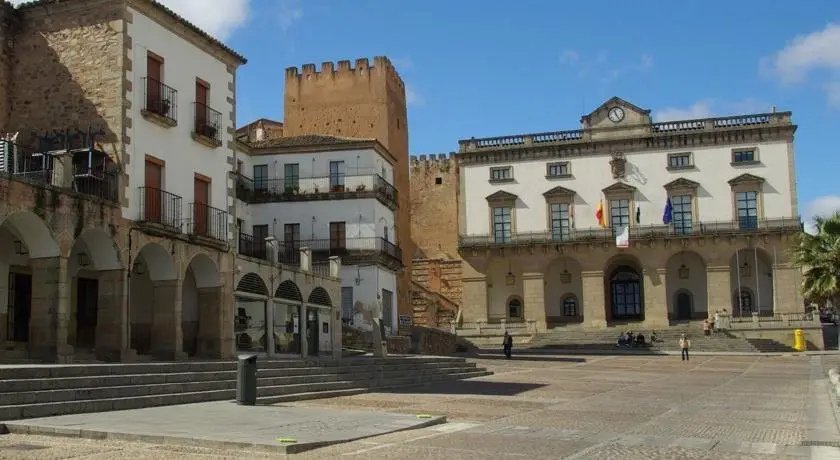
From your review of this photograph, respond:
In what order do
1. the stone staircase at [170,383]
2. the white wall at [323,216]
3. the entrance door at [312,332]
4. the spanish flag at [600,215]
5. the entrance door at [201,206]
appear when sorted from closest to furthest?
the stone staircase at [170,383] → the entrance door at [201,206] → the entrance door at [312,332] → the white wall at [323,216] → the spanish flag at [600,215]

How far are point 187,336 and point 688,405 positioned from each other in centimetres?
1431

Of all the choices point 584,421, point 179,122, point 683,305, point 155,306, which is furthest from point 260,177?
point 683,305

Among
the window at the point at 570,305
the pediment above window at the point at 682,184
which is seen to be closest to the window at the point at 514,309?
the window at the point at 570,305

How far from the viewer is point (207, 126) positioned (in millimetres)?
26719

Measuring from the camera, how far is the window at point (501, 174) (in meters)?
65.0

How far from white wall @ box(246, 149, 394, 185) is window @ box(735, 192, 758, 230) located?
27774mm

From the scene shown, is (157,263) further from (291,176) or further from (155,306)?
(291,176)

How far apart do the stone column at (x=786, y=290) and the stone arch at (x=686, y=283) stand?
4874 mm

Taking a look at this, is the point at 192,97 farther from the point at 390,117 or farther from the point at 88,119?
the point at 390,117

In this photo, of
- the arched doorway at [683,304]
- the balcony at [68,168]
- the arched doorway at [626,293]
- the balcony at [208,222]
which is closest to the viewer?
the balcony at [68,168]

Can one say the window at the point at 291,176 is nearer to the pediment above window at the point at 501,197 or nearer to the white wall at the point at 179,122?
the white wall at the point at 179,122

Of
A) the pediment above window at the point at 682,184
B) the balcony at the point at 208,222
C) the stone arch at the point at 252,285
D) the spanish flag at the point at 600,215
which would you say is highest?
the pediment above window at the point at 682,184

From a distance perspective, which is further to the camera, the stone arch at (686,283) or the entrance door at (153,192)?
the stone arch at (686,283)

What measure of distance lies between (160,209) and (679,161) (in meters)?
45.9
